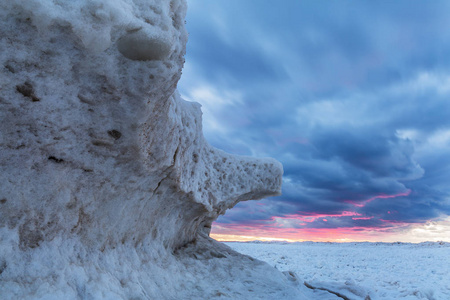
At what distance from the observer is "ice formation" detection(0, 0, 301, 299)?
2158 mm

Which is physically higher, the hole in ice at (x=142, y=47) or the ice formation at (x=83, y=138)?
the hole in ice at (x=142, y=47)

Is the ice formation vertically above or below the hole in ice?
below

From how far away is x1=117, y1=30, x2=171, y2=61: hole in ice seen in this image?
2314 millimetres

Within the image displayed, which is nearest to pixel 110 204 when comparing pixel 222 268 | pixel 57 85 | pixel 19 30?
pixel 57 85

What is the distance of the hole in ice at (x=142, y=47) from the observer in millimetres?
2314

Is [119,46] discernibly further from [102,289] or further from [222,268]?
[222,268]

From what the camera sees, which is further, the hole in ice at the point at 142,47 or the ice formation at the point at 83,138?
the hole in ice at the point at 142,47

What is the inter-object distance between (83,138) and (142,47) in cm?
93

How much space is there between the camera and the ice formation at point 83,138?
216 centimetres

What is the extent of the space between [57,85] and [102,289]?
5.79 ft

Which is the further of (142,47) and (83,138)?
(83,138)

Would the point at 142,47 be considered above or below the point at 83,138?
above

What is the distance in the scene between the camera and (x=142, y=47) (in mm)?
2367

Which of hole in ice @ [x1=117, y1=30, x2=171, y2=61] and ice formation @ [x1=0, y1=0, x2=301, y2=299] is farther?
hole in ice @ [x1=117, y1=30, x2=171, y2=61]
